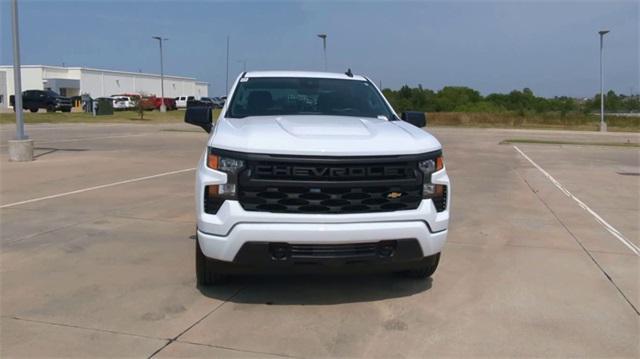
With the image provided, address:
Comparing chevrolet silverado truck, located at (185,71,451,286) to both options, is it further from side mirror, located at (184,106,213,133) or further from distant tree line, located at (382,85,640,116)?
distant tree line, located at (382,85,640,116)

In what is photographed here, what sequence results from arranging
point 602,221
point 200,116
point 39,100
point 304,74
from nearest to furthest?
point 200,116, point 304,74, point 602,221, point 39,100

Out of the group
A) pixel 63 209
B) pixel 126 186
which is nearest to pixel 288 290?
pixel 63 209

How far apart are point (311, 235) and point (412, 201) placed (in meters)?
0.81

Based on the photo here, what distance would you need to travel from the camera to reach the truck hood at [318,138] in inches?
172

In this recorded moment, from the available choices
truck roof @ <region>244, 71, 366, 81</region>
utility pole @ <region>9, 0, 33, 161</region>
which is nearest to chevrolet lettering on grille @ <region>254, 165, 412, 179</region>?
truck roof @ <region>244, 71, 366, 81</region>

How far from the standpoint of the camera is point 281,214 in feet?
14.3

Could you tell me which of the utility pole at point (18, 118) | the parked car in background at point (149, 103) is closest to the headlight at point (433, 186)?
the utility pole at point (18, 118)

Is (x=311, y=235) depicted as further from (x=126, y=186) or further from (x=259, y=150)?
(x=126, y=186)

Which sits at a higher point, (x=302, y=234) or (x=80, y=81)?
(x=80, y=81)

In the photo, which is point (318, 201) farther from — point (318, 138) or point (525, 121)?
point (525, 121)

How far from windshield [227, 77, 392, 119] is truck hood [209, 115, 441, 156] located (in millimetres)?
648

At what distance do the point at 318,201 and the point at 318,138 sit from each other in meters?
0.45

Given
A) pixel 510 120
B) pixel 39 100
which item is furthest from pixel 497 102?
pixel 39 100

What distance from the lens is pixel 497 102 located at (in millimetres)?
88688
